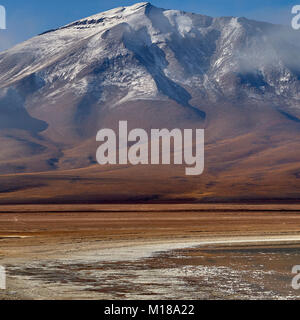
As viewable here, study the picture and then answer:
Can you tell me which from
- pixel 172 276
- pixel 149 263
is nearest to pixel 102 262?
pixel 149 263

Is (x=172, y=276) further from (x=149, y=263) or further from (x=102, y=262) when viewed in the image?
(x=102, y=262)

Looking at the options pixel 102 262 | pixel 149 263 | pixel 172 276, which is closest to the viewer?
pixel 172 276

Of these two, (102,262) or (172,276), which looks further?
(102,262)

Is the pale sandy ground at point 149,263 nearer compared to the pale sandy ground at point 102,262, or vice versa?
the pale sandy ground at point 102,262

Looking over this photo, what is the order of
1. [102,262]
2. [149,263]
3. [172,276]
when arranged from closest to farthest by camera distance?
[172,276], [149,263], [102,262]

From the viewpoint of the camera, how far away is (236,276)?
28.3 metres

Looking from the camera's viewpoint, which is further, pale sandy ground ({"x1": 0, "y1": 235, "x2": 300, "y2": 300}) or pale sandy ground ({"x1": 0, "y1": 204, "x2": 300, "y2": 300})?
pale sandy ground ({"x1": 0, "y1": 204, "x2": 300, "y2": 300})

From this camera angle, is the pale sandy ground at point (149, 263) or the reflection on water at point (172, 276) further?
the pale sandy ground at point (149, 263)

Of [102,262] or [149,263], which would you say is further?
[102,262]

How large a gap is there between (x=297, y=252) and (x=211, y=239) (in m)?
11.6

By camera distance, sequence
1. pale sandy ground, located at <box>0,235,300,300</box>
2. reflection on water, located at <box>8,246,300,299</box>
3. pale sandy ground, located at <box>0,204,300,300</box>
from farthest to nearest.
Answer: pale sandy ground, located at <box>0,204,300,300</box> → reflection on water, located at <box>8,246,300,299</box> → pale sandy ground, located at <box>0,235,300,300</box>

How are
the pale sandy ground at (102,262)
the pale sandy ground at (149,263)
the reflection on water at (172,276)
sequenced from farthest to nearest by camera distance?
the pale sandy ground at (149,263)
the reflection on water at (172,276)
the pale sandy ground at (102,262)

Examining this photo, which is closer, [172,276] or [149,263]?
[172,276]

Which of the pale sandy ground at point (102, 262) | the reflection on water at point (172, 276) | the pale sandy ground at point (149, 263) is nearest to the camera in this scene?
the pale sandy ground at point (102, 262)
